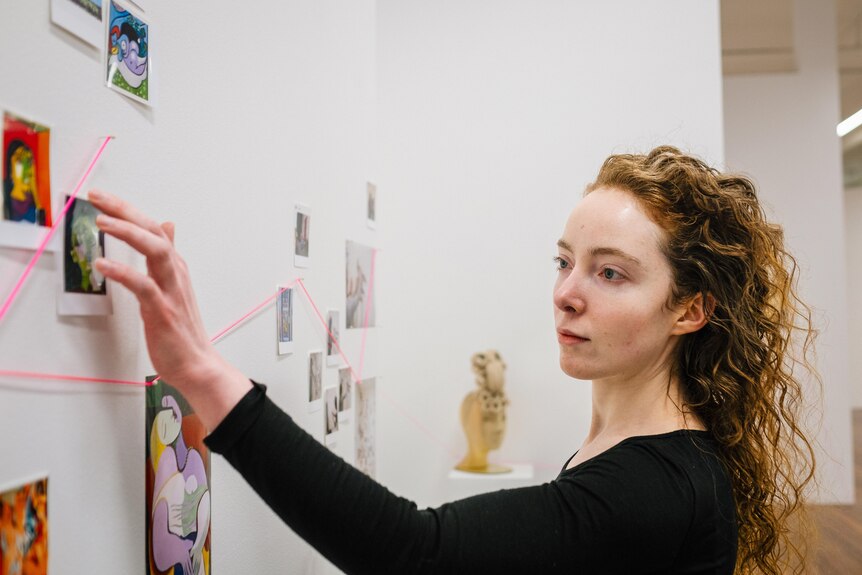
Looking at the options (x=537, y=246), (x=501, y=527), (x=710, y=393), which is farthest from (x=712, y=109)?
(x=501, y=527)

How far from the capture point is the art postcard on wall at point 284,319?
136 cm

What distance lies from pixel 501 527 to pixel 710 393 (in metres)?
0.44

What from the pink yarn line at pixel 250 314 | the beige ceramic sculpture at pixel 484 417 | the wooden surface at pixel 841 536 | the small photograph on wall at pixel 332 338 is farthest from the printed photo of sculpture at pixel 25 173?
the wooden surface at pixel 841 536

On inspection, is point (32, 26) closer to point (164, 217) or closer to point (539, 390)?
point (164, 217)

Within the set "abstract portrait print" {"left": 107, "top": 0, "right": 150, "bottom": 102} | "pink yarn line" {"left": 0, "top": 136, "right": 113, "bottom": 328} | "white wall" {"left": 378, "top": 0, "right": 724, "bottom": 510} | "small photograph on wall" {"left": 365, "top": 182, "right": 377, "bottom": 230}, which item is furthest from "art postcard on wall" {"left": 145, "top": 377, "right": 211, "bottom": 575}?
"white wall" {"left": 378, "top": 0, "right": 724, "bottom": 510}

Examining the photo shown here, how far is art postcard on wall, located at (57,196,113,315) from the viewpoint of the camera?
763 mm

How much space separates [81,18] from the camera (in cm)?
79

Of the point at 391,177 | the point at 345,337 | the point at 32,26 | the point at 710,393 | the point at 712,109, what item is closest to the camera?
the point at 32,26

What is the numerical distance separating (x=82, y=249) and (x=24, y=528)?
0.27 metres

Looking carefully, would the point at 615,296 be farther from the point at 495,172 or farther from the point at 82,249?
the point at 495,172

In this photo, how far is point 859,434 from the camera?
359 cm

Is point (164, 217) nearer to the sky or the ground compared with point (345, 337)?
nearer to the sky

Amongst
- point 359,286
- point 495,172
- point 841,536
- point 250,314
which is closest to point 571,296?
point 250,314

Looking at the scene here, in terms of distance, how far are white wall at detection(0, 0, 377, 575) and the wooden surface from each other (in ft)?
6.85
